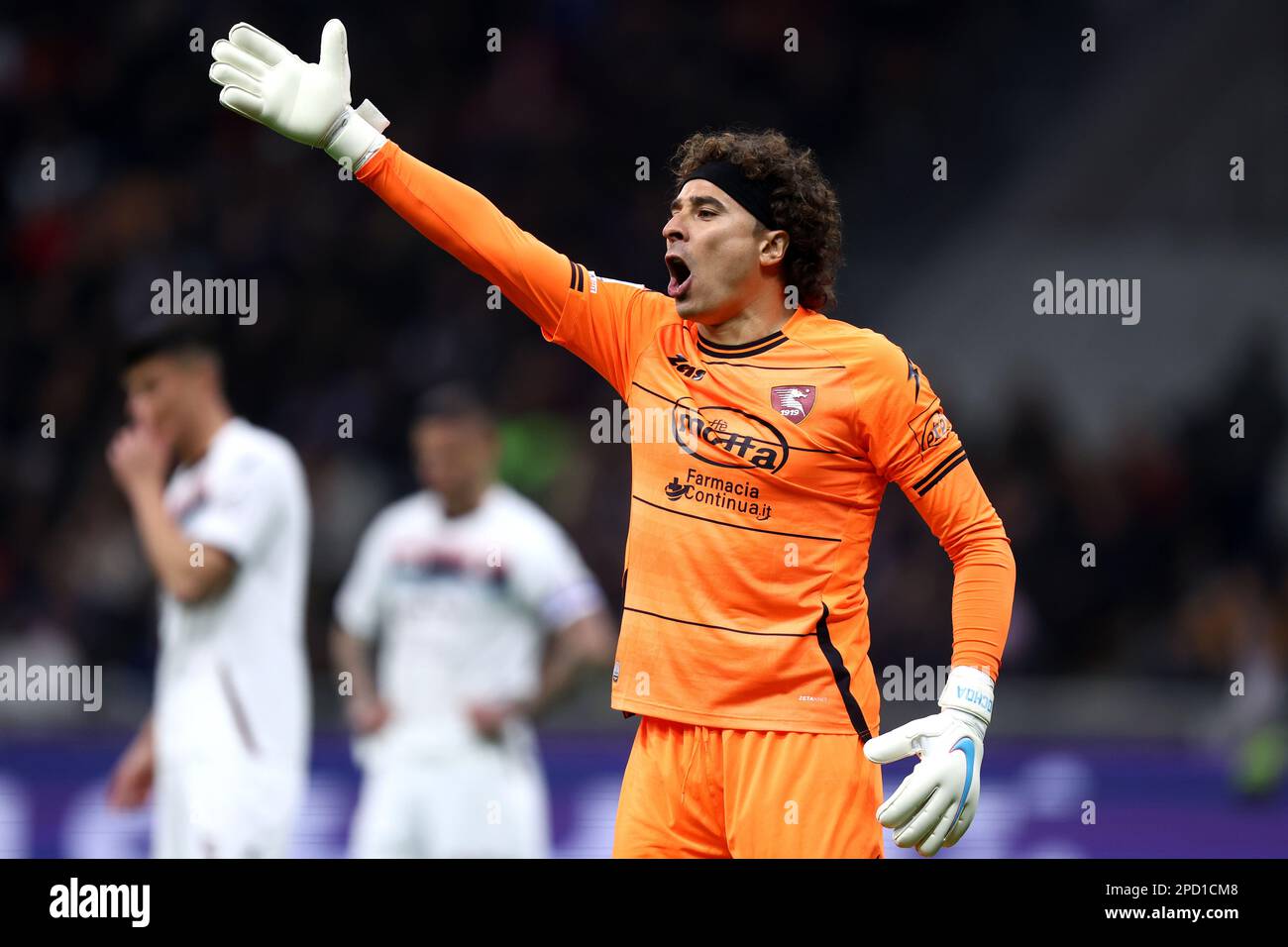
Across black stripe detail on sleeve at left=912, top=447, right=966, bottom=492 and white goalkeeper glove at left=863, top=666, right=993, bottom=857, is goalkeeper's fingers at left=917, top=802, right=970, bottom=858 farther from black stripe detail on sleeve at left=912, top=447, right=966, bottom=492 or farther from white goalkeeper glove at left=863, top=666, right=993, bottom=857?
black stripe detail on sleeve at left=912, top=447, right=966, bottom=492

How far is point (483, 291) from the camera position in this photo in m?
12.8

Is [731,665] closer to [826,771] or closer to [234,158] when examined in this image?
[826,771]

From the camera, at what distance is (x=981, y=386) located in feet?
41.9

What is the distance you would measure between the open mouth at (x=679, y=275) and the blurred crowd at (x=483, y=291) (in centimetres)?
680

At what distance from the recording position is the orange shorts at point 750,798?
3996mm

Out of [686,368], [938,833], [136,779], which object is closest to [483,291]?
[136,779]

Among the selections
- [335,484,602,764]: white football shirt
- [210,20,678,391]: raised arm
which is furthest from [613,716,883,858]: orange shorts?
[335,484,602,764]: white football shirt

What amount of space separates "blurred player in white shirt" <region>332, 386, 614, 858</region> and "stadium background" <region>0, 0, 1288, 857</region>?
89.2 inches

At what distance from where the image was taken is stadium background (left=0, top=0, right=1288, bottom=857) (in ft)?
35.9

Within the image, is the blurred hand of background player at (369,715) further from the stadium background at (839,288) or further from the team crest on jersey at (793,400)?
the team crest on jersey at (793,400)

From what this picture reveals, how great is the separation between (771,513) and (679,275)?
2.18ft

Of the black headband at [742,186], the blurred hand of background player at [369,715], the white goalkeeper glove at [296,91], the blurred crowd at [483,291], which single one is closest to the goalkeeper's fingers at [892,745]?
the black headband at [742,186]

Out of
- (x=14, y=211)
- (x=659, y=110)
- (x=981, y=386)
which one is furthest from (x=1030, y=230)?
(x=14, y=211)

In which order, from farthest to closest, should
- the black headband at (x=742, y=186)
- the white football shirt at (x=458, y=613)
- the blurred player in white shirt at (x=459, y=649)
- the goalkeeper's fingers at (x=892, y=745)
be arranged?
the white football shirt at (x=458, y=613) → the blurred player in white shirt at (x=459, y=649) → the black headband at (x=742, y=186) → the goalkeeper's fingers at (x=892, y=745)
